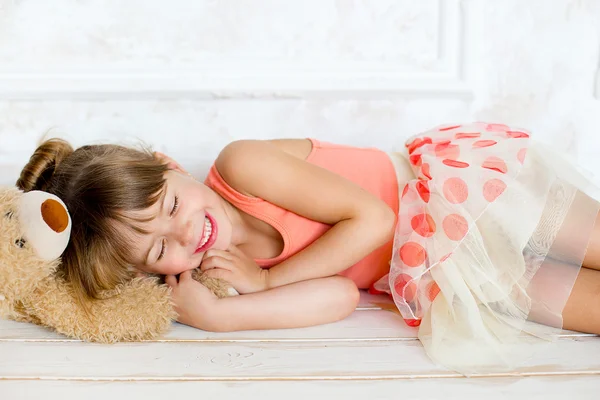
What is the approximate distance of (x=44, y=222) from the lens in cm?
110

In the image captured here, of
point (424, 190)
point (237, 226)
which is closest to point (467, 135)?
point (424, 190)

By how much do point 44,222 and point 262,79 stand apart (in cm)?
78

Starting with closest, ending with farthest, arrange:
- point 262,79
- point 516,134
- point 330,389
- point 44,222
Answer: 1. point 330,389
2. point 44,222
3. point 516,134
4. point 262,79

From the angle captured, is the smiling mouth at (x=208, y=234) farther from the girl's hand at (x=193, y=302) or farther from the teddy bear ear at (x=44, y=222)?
the teddy bear ear at (x=44, y=222)

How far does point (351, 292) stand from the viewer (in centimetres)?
123

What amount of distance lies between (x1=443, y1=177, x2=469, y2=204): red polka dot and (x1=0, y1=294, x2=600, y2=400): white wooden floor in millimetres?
265

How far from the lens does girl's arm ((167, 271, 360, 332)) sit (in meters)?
1.16

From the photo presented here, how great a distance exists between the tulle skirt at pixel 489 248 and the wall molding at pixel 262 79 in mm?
489

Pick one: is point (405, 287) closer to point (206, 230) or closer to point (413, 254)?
point (413, 254)

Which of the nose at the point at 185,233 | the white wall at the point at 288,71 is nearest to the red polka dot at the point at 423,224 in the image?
the nose at the point at 185,233

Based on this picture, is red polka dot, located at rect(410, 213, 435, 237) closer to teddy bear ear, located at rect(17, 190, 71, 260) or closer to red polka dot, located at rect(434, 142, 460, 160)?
red polka dot, located at rect(434, 142, 460, 160)

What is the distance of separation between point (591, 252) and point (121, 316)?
922mm

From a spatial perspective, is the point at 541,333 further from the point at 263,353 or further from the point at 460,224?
Result: the point at 263,353

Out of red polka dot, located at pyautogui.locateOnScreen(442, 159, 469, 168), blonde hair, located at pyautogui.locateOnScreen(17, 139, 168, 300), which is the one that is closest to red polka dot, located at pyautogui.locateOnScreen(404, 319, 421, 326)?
red polka dot, located at pyautogui.locateOnScreen(442, 159, 469, 168)
